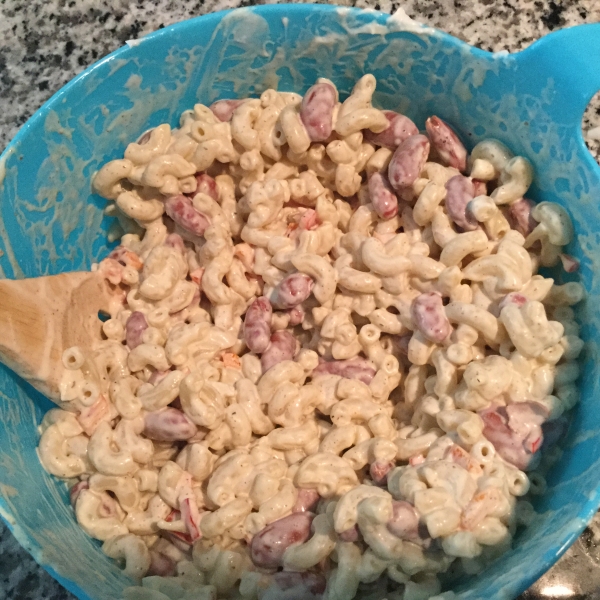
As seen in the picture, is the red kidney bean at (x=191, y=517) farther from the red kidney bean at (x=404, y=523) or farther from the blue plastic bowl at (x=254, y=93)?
the red kidney bean at (x=404, y=523)

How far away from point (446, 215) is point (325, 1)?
1.71 ft

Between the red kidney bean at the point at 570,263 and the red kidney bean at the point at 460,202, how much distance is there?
0.39 feet

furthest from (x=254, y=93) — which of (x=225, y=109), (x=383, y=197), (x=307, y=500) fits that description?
(x=307, y=500)

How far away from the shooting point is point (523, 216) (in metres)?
0.78

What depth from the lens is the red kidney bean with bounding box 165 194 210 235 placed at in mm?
847

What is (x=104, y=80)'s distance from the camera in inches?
31.7

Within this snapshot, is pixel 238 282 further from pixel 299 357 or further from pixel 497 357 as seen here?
pixel 497 357

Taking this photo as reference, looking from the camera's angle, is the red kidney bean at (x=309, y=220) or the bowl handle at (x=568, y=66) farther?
the red kidney bean at (x=309, y=220)

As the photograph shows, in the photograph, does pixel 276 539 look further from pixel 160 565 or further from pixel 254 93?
pixel 254 93

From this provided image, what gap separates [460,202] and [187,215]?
15.2 inches

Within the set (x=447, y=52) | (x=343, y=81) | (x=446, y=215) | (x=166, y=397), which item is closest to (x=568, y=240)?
(x=446, y=215)

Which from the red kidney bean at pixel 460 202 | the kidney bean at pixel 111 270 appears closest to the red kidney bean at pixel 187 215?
the kidney bean at pixel 111 270

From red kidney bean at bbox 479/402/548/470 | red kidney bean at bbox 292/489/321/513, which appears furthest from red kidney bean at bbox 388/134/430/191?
red kidney bean at bbox 292/489/321/513

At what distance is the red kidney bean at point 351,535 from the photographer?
25.3 inches
